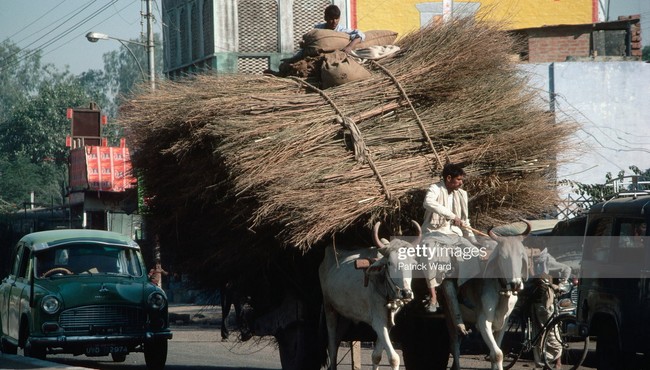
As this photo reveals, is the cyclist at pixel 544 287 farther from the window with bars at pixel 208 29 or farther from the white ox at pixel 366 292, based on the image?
the window with bars at pixel 208 29

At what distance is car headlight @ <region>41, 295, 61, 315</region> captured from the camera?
470 inches

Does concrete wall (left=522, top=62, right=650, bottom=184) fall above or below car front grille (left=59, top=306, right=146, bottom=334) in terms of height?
above

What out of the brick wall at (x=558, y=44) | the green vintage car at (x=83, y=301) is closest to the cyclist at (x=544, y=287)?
the green vintage car at (x=83, y=301)

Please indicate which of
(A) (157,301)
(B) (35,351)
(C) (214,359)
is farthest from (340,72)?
(C) (214,359)

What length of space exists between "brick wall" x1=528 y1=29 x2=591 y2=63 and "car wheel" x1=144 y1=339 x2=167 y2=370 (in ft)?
50.4

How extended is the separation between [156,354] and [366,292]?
4.61 meters

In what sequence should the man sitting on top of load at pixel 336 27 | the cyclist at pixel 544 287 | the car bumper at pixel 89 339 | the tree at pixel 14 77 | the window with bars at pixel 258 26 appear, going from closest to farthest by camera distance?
the cyclist at pixel 544 287 → the man sitting on top of load at pixel 336 27 → the car bumper at pixel 89 339 → the window with bars at pixel 258 26 → the tree at pixel 14 77

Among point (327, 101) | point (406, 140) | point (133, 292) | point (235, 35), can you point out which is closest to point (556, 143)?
point (406, 140)

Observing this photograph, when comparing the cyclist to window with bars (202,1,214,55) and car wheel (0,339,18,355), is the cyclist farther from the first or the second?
window with bars (202,1,214,55)

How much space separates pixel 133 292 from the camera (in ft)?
40.8

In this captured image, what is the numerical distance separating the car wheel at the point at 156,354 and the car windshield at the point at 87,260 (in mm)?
1135

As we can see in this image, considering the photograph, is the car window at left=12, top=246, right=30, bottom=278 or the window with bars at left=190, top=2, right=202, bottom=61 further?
the window with bars at left=190, top=2, right=202, bottom=61

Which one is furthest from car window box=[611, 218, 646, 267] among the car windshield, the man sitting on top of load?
the car windshield

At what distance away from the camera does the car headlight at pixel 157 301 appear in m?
12.4
